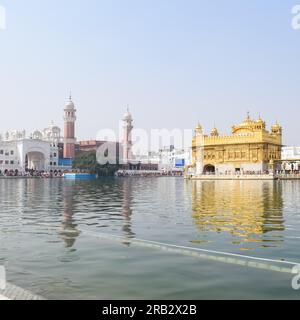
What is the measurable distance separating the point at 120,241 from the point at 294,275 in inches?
183

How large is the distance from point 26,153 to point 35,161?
9073 mm

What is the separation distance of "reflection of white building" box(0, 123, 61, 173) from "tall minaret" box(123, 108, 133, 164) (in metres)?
26.0

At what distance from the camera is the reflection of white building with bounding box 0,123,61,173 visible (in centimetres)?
10619

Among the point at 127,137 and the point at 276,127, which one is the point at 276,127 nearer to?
the point at 276,127

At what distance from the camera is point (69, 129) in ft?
409

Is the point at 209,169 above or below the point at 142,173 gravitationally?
above

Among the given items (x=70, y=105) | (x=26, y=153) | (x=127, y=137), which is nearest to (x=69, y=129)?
(x=70, y=105)

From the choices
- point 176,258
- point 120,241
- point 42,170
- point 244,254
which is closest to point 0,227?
point 120,241

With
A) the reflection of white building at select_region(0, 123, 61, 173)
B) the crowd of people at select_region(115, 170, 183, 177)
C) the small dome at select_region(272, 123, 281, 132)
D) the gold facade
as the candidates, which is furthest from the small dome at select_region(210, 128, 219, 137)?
the reflection of white building at select_region(0, 123, 61, 173)

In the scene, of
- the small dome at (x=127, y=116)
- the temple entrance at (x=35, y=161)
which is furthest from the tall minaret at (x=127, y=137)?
the temple entrance at (x=35, y=161)

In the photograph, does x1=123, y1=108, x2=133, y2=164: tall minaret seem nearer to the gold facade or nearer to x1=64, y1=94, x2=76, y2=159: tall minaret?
x1=64, y1=94, x2=76, y2=159: tall minaret
